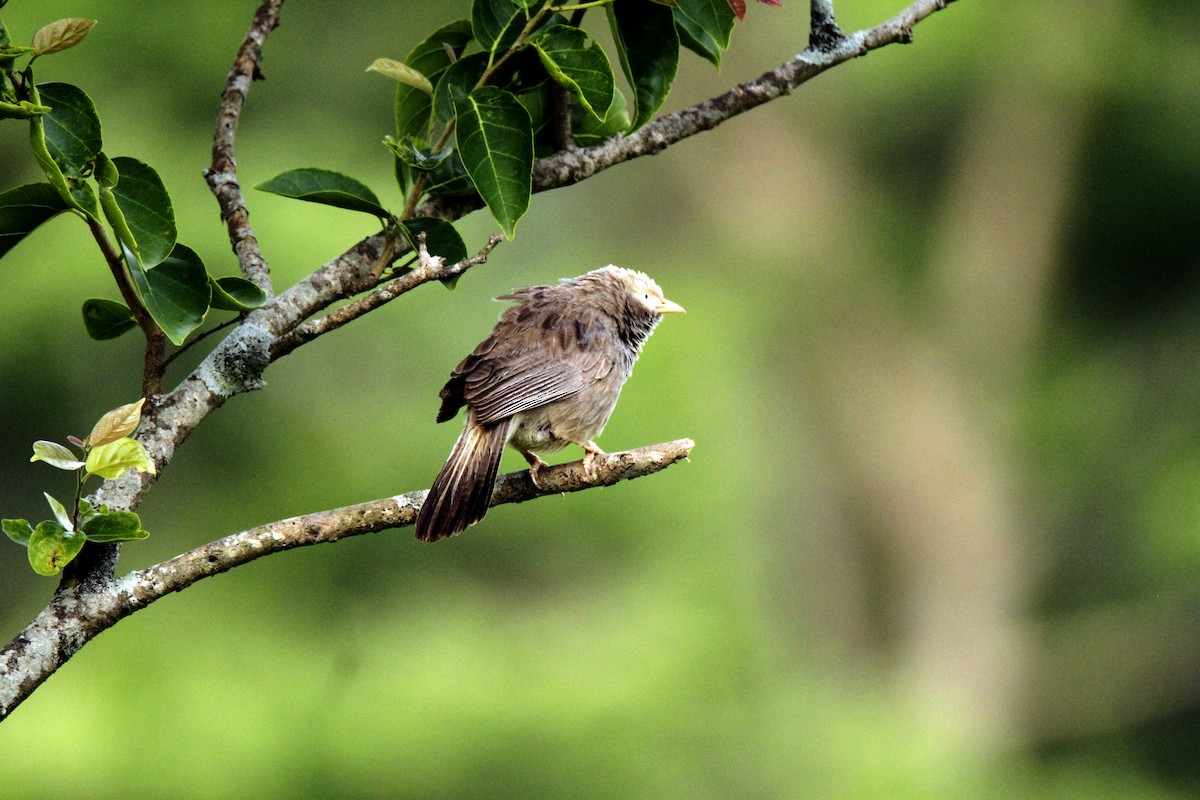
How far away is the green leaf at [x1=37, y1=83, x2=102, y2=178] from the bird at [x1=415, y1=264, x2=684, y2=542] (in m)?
1.30

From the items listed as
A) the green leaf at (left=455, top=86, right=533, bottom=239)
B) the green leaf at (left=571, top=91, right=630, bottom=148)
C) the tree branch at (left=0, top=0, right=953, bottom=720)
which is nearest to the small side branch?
the tree branch at (left=0, top=0, right=953, bottom=720)

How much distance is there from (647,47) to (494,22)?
33 centimetres

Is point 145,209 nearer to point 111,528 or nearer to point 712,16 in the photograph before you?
point 111,528

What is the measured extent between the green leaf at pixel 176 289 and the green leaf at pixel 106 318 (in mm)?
178

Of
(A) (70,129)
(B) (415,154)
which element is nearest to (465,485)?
(B) (415,154)

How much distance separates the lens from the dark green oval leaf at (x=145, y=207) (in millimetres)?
1863

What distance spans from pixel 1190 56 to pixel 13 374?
8863 mm

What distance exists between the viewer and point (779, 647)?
34.7 ft

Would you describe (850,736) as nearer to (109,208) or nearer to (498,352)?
(498,352)

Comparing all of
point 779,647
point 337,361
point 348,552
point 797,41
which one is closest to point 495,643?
point 348,552

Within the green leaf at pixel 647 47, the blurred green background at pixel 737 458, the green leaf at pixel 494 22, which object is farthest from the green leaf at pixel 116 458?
the blurred green background at pixel 737 458

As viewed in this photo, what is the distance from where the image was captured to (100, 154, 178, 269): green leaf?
1.85 m

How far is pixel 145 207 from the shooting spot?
74.0 inches

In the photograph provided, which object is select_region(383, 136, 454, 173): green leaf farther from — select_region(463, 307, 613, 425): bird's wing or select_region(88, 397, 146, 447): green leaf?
select_region(463, 307, 613, 425): bird's wing
